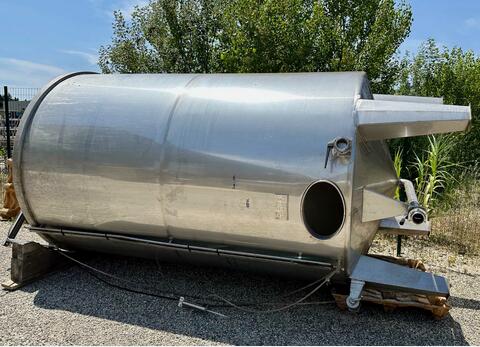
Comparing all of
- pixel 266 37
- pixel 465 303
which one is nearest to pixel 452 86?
pixel 266 37

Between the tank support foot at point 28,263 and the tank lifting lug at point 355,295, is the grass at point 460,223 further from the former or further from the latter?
the tank support foot at point 28,263

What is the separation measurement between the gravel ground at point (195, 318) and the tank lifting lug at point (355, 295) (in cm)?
26

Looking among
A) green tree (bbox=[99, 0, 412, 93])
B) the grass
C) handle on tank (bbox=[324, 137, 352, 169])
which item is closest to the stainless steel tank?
handle on tank (bbox=[324, 137, 352, 169])

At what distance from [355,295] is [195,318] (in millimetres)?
1444

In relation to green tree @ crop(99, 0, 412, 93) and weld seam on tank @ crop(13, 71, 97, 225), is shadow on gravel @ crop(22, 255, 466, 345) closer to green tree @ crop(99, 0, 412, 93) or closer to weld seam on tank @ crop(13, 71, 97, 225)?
weld seam on tank @ crop(13, 71, 97, 225)

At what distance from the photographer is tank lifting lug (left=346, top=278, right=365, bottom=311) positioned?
3.96 metres

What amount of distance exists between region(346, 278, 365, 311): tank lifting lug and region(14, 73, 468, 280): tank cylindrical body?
26 cm

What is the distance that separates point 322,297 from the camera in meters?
4.69

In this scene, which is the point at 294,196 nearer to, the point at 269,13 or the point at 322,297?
the point at 322,297

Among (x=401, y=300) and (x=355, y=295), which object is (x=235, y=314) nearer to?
(x=355, y=295)

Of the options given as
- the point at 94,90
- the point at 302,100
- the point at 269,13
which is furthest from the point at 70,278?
the point at 269,13

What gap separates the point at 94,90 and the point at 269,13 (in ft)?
23.2

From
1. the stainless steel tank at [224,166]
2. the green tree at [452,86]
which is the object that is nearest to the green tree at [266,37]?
the green tree at [452,86]

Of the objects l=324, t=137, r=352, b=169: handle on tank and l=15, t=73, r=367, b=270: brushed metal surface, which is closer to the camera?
l=324, t=137, r=352, b=169: handle on tank
